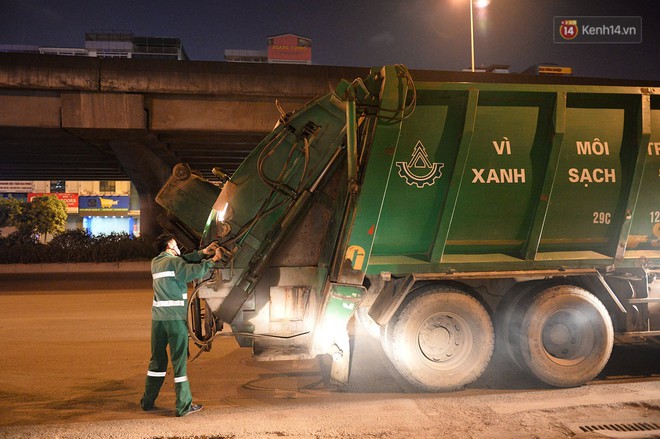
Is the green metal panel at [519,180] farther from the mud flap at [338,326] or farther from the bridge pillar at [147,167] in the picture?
the bridge pillar at [147,167]

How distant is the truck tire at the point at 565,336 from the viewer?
4695 millimetres

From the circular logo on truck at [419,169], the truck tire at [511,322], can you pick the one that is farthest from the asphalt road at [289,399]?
the circular logo on truck at [419,169]

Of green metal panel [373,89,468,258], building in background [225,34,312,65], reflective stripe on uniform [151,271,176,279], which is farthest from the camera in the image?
building in background [225,34,312,65]

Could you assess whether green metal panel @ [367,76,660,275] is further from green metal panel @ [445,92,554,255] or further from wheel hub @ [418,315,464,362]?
wheel hub @ [418,315,464,362]

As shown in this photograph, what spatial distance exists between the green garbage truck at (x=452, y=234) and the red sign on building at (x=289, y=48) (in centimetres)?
5149

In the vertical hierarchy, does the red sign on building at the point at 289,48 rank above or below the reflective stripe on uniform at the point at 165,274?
above

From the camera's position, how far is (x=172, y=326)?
164 inches

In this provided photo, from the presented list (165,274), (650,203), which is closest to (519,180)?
(650,203)

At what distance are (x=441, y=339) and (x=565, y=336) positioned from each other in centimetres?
130

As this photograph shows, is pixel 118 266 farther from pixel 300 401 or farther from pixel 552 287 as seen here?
pixel 552 287

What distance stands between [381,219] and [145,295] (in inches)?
313

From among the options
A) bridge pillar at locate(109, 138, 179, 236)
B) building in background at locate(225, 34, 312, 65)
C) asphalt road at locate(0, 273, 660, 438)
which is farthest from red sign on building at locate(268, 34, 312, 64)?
asphalt road at locate(0, 273, 660, 438)

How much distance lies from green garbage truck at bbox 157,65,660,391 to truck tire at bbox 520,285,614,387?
0.6 inches

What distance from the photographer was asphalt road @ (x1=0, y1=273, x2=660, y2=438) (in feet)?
12.6
